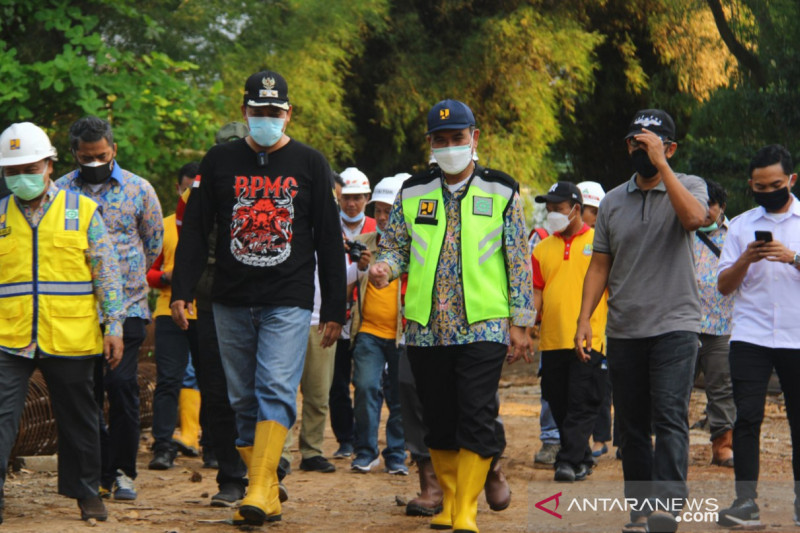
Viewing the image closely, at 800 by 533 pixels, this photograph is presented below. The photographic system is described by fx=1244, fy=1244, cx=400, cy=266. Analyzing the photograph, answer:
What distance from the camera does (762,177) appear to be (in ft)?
23.9

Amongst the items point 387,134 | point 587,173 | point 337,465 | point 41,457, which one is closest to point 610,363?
point 337,465

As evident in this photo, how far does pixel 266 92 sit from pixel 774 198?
3.02 meters

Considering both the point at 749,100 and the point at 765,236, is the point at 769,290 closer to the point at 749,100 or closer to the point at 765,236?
the point at 765,236

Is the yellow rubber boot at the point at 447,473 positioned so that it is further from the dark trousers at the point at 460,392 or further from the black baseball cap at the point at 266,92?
the black baseball cap at the point at 266,92

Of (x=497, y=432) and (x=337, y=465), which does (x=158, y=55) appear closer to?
(x=337, y=465)

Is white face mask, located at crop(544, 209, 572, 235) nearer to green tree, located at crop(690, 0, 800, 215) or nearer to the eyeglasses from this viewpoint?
the eyeglasses

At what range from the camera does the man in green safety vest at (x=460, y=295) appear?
6.75 metres

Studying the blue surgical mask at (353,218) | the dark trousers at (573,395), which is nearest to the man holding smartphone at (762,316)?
the dark trousers at (573,395)

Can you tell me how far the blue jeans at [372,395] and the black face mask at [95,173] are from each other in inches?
109

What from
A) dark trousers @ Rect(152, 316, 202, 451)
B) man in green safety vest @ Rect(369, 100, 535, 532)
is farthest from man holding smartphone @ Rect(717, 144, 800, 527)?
dark trousers @ Rect(152, 316, 202, 451)

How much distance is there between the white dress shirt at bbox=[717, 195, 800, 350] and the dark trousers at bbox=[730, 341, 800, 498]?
76 millimetres

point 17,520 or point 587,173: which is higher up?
point 587,173

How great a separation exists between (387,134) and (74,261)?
12699 mm

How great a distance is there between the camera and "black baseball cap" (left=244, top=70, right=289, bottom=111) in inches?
282
